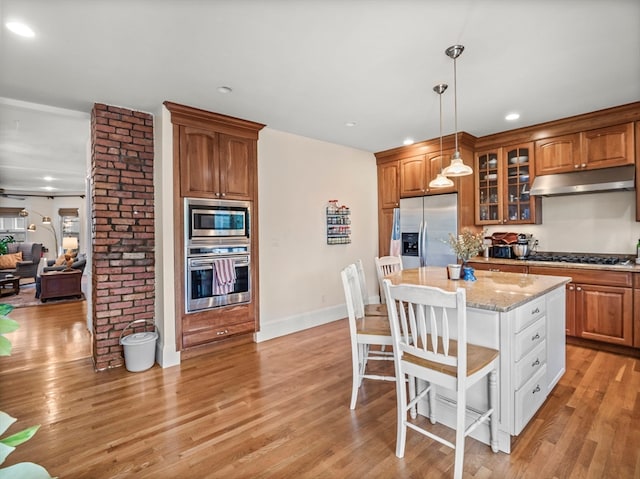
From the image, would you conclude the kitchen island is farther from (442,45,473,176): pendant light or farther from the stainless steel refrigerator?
the stainless steel refrigerator

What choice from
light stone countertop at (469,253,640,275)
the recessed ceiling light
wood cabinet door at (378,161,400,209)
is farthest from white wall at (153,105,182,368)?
light stone countertop at (469,253,640,275)

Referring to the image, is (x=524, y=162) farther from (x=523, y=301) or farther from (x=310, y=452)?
(x=310, y=452)

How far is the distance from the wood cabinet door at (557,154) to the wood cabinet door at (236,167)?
3496mm

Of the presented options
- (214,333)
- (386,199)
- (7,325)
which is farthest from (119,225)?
(386,199)

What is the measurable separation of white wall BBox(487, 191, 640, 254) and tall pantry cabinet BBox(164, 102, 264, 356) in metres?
3.74

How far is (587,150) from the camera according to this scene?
12.3 feet

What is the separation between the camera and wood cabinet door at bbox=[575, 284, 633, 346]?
3.34 metres

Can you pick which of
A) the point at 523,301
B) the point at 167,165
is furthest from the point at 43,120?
the point at 523,301

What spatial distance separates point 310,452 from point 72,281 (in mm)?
6562

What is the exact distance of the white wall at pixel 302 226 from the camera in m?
4.14

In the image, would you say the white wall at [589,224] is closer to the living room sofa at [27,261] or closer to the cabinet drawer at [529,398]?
the cabinet drawer at [529,398]

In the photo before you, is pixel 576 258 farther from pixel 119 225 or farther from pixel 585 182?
pixel 119 225

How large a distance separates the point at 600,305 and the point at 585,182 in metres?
1.34

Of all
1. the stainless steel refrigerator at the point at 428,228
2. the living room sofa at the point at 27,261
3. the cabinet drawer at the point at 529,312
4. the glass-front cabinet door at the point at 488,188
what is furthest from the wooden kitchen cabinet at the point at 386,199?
the living room sofa at the point at 27,261
